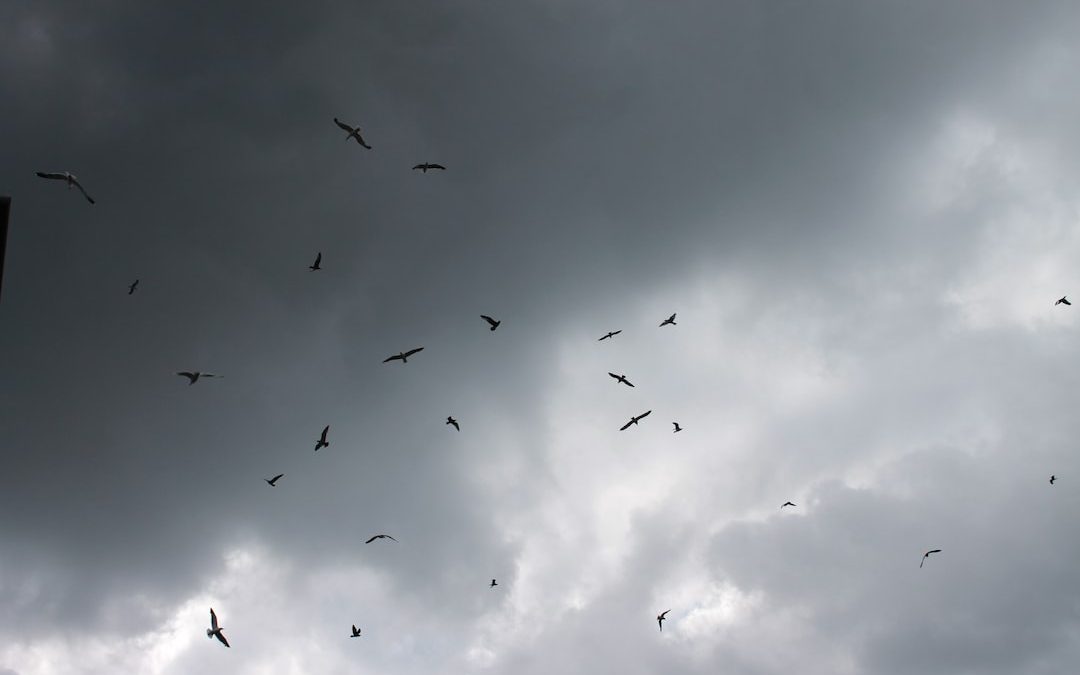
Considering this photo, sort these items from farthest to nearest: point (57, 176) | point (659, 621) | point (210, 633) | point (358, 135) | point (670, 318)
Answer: point (659, 621), point (670, 318), point (358, 135), point (210, 633), point (57, 176)

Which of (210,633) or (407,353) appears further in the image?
(407,353)

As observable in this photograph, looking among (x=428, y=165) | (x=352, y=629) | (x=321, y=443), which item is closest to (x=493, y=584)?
(x=352, y=629)

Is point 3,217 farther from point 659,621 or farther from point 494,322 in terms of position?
point 659,621

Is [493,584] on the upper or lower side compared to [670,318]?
lower

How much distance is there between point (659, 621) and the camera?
142 meters

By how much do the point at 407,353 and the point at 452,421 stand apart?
16.9 metres

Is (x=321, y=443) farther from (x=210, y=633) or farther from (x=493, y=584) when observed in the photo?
(x=493, y=584)

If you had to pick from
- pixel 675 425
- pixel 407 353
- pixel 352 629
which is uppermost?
pixel 675 425

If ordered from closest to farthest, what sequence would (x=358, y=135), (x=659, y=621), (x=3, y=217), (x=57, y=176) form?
(x=3, y=217) < (x=57, y=176) < (x=358, y=135) < (x=659, y=621)

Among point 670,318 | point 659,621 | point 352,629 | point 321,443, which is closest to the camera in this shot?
point 321,443

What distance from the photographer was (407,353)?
375 feet

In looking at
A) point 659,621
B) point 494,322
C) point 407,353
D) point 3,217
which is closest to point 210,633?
point 407,353

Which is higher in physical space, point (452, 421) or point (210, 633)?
point (452, 421)

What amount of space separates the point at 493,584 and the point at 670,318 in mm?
54199
